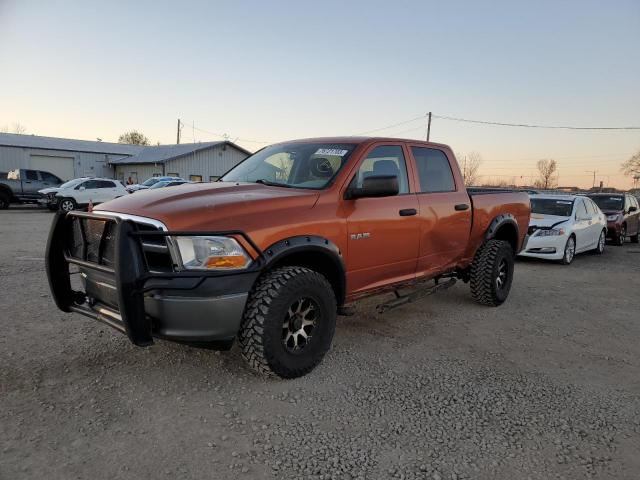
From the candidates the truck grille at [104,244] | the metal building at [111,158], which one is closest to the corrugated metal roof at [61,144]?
the metal building at [111,158]

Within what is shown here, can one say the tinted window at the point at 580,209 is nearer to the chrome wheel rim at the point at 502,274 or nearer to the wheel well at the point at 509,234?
the wheel well at the point at 509,234

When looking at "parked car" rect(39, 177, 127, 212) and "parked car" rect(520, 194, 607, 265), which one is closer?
"parked car" rect(520, 194, 607, 265)

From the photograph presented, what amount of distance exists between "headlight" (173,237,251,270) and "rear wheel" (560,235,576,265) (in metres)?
8.52

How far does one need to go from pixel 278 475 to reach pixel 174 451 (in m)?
0.62

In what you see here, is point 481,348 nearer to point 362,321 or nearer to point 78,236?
point 362,321

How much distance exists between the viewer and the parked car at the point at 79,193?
64.2 ft

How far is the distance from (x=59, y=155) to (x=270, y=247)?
38.5m

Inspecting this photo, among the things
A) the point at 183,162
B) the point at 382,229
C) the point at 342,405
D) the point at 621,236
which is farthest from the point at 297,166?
the point at 183,162

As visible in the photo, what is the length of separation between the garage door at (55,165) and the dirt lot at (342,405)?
3542 cm

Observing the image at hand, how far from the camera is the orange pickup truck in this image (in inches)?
113

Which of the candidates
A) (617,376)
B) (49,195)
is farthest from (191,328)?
(49,195)

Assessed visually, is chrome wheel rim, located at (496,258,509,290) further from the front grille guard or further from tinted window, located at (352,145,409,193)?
the front grille guard

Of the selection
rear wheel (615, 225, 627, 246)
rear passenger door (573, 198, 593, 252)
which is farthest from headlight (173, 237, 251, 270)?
rear wheel (615, 225, 627, 246)

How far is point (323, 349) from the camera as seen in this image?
11.7 ft
